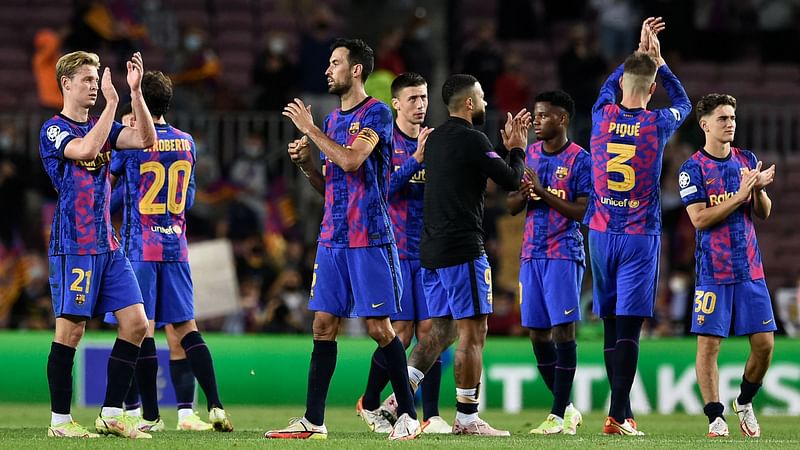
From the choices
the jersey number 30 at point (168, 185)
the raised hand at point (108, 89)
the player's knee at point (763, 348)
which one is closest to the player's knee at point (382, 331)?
the jersey number 30 at point (168, 185)

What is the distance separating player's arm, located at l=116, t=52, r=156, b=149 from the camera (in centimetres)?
988

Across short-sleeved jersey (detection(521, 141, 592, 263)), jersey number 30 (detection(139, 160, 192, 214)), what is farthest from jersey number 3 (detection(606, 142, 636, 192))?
jersey number 30 (detection(139, 160, 192, 214))

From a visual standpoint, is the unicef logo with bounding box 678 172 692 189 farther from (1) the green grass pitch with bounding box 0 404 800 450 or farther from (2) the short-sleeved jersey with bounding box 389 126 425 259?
(2) the short-sleeved jersey with bounding box 389 126 425 259

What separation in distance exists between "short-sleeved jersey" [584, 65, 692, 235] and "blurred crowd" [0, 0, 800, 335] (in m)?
6.45

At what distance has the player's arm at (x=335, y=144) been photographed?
9938 mm

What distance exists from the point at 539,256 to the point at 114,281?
11.7 ft

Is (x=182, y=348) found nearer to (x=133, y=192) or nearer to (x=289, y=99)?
(x=133, y=192)

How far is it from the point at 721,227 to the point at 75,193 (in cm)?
498

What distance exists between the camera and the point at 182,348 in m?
11.7

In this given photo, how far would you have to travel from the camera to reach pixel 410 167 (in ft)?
38.1

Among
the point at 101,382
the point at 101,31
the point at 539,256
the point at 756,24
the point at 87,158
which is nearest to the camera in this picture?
the point at 87,158

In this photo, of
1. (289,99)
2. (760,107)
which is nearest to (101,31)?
(289,99)

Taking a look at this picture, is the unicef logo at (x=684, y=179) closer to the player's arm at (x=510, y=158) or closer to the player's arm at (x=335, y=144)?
the player's arm at (x=510, y=158)

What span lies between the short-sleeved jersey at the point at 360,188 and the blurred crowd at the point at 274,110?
24.4ft
